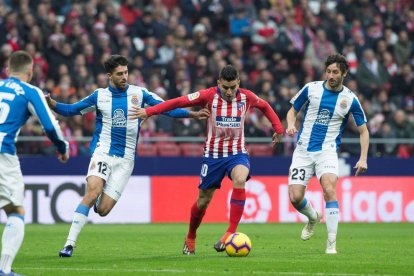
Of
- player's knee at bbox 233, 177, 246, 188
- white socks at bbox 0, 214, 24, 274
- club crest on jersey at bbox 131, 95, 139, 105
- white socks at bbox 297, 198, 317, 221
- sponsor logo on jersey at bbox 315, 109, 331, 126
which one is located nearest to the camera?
white socks at bbox 0, 214, 24, 274

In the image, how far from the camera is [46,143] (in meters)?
21.9

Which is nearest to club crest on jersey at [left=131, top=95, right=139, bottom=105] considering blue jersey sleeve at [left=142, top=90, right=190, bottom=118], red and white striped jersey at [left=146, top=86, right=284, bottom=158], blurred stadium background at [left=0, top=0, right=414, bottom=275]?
blue jersey sleeve at [left=142, top=90, right=190, bottom=118]

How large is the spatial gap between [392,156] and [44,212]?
822cm

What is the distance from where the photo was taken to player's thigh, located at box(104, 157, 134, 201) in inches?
538

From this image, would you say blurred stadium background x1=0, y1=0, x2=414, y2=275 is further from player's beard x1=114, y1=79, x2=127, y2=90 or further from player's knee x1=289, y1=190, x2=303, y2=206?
player's beard x1=114, y1=79, x2=127, y2=90

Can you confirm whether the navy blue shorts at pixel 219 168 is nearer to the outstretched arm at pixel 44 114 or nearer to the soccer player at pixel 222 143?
the soccer player at pixel 222 143

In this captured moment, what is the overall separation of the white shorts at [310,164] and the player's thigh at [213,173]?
4.80ft

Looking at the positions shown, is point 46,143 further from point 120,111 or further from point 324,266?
point 324,266

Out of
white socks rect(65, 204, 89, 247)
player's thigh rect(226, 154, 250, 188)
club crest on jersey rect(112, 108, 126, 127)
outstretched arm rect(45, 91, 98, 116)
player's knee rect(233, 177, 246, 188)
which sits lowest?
white socks rect(65, 204, 89, 247)

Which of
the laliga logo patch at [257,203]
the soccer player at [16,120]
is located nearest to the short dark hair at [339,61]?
the soccer player at [16,120]

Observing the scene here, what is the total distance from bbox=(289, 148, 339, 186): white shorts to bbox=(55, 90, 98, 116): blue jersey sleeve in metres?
2.98

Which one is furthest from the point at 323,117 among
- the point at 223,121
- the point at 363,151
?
the point at 223,121

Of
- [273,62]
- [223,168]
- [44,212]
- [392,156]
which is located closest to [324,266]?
[223,168]

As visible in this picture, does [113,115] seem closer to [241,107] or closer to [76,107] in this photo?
[76,107]
